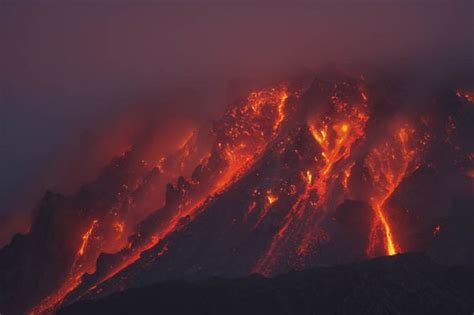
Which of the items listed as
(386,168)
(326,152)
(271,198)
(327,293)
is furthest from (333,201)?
(327,293)

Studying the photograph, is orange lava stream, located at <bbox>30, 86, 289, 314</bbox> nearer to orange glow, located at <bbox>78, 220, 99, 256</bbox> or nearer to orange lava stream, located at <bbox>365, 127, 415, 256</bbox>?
orange glow, located at <bbox>78, 220, 99, 256</bbox>

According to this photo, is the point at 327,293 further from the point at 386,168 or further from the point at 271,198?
the point at 386,168

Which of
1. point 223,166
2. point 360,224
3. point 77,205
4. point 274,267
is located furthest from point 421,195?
point 77,205

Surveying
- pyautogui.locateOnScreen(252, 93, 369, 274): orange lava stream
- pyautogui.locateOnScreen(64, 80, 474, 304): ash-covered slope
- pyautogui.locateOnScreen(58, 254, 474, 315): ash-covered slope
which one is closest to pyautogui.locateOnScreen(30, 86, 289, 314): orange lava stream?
pyautogui.locateOnScreen(64, 80, 474, 304): ash-covered slope

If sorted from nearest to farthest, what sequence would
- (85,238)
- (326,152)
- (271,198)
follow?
(271,198) → (326,152) → (85,238)

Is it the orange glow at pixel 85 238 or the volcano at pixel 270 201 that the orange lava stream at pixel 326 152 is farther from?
the orange glow at pixel 85 238

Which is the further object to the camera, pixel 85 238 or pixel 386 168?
pixel 85 238

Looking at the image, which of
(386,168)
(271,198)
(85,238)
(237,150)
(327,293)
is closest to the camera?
(327,293)
